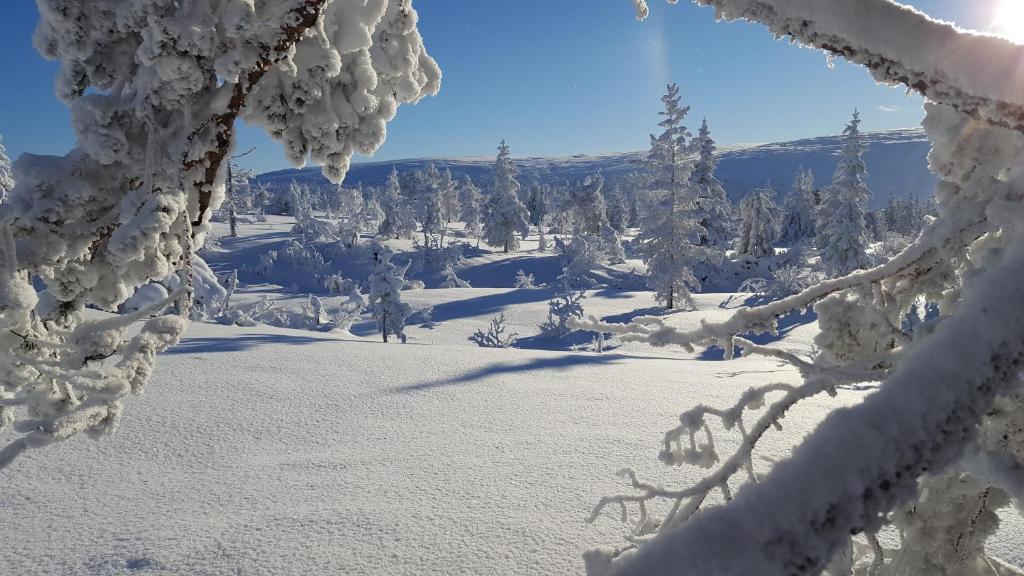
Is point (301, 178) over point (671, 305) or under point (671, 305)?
over

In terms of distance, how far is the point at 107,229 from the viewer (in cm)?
158

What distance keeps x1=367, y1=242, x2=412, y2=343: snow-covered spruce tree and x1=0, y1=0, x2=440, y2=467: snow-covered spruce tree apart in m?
16.2

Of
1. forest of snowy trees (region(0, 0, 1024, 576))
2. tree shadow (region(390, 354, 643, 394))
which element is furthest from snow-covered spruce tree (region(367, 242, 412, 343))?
forest of snowy trees (region(0, 0, 1024, 576))

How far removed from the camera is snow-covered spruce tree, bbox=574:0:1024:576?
2.16 feet

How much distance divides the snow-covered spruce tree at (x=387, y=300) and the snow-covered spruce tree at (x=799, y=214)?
4700 centimetres

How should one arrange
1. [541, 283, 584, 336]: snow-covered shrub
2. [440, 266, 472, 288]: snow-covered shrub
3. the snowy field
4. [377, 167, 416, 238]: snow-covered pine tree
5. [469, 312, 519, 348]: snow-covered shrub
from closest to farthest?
the snowy field < [469, 312, 519, 348]: snow-covered shrub < [541, 283, 584, 336]: snow-covered shrub < [440, 266, 472, 288]: snow-covered shrub < [377, 167, 416, 238]: snow-covered pine tree

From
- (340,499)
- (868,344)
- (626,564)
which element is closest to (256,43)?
(626,564)

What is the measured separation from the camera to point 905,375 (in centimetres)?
74

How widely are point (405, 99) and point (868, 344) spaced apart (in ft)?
5.98

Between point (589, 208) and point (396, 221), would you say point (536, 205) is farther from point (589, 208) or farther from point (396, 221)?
point (396, 221)

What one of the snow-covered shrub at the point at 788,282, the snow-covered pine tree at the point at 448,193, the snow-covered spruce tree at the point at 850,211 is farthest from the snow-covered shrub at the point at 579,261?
the snow-covered pine tree at the point at 448,193

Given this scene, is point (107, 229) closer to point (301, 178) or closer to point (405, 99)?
point (405, 99)

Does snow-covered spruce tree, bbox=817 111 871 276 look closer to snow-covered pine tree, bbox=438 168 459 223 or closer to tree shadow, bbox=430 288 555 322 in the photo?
tree shadow, bbox=430 288 555 322

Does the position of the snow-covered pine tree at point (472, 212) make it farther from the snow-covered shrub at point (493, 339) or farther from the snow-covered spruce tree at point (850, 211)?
the snow-covered shrub at point (493, 339)
